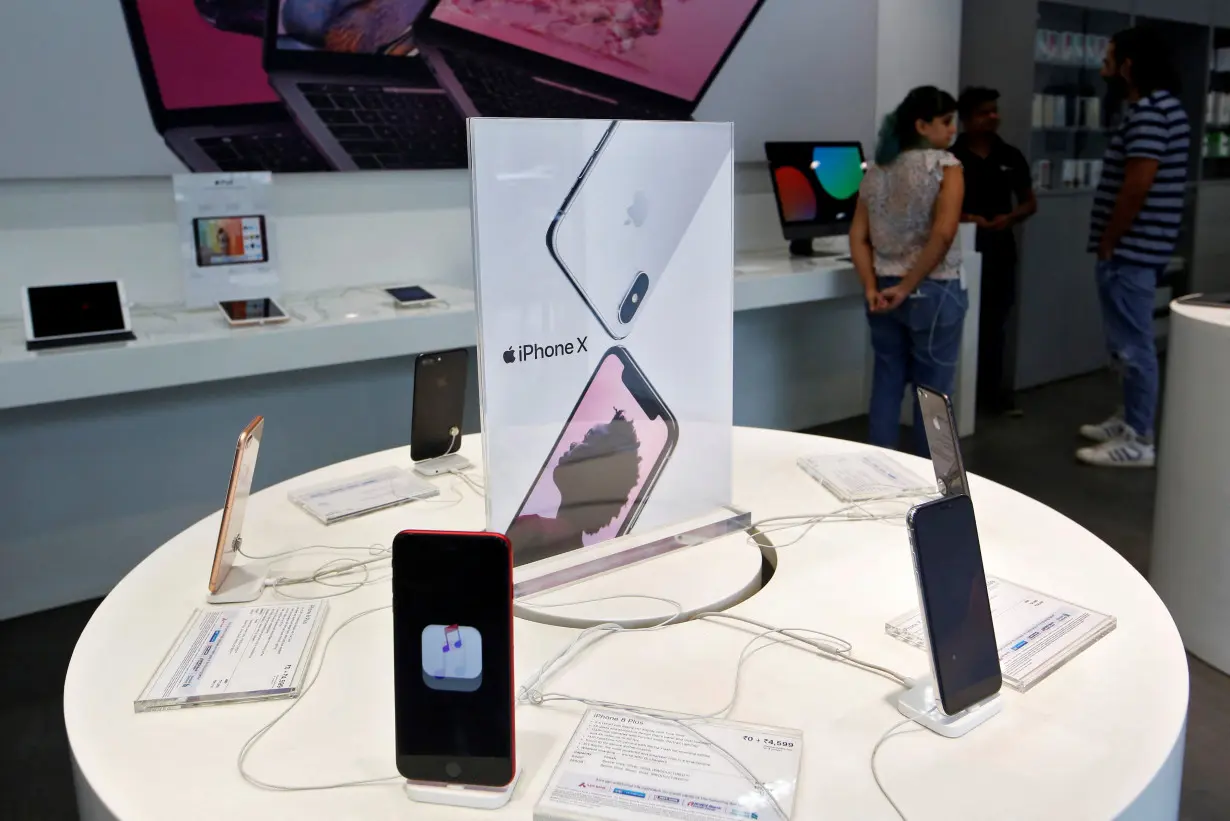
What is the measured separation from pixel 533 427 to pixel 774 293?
2248 millimetres

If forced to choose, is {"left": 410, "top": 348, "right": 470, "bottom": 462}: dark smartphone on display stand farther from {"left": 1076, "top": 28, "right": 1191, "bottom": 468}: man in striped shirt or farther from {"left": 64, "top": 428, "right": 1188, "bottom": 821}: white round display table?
{"left": 1076, "top": 28, "right": 1191, "bottom": 468}: man in striped shirt

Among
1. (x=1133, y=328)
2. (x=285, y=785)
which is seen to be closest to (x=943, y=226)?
(x=1133, y=328)

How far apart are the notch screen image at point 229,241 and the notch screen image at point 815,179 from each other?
188cm

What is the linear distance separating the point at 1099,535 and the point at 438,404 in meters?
2.21

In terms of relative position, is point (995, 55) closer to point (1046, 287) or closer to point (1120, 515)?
point (1046, 287)

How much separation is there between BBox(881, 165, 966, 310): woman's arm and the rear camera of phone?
202 centimetres

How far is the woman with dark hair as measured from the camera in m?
2.96

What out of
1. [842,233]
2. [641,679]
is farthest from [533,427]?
[842,233]

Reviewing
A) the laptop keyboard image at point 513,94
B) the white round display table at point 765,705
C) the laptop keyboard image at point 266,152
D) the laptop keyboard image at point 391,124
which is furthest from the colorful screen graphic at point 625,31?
the white round display table at point 765,705

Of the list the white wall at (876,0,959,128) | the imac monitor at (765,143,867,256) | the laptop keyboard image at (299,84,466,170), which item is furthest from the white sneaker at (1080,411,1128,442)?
the laptop keyboard image at (299,84,466,170)

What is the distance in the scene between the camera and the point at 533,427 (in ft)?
3.82

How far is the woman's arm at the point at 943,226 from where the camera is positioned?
9.64ft

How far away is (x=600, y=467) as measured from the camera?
124cm

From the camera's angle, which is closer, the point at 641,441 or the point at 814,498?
the point at 641,441
